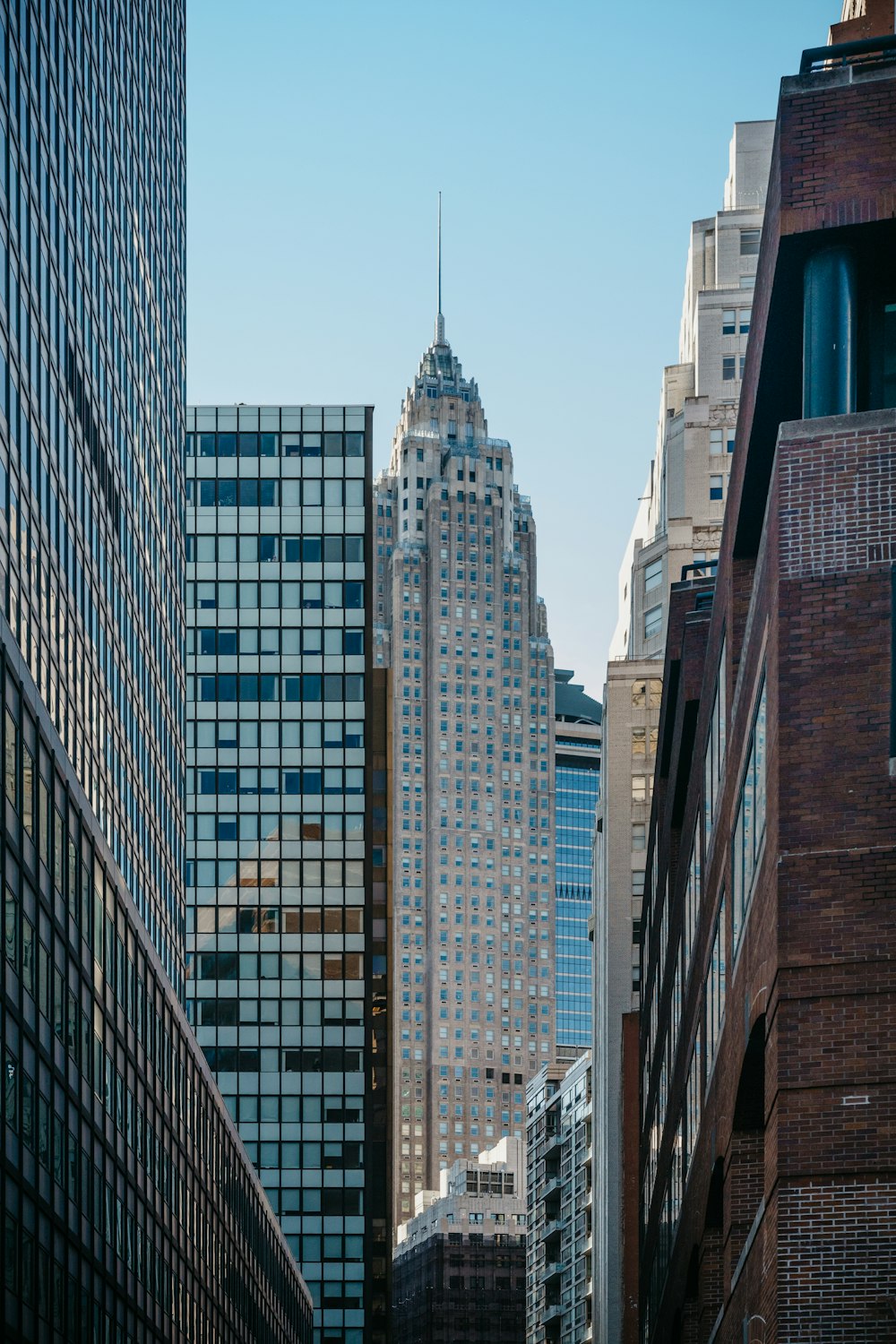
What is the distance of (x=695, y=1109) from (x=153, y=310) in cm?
5976

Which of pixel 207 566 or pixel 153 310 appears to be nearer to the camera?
pixel 153 310

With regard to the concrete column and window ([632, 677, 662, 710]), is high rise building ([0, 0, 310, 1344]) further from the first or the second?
window ([632, 677, 662, 710])

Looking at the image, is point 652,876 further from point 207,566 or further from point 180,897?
point 207,566

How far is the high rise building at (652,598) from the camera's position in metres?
116

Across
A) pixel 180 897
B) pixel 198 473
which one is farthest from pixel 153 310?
pixel 198 473

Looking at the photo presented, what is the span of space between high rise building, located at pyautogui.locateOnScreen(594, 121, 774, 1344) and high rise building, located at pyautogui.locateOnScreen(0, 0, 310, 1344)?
16.5 meters

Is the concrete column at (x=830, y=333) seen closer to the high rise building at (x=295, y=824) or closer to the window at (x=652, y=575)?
the window at (x=652, y=575)

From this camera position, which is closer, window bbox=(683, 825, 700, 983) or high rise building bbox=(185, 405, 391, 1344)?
window bbox=(683, 825, 700, 983)

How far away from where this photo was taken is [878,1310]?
30266mm

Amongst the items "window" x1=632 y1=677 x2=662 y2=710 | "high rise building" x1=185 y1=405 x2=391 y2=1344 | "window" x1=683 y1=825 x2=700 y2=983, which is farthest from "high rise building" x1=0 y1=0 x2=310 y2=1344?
"window" x1=632 y1=677 x2=662 y2=710

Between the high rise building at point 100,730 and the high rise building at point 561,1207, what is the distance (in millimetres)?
31671

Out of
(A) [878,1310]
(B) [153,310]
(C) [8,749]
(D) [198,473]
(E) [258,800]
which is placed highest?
(D) [198,473]

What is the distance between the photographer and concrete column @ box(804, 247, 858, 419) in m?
34.3

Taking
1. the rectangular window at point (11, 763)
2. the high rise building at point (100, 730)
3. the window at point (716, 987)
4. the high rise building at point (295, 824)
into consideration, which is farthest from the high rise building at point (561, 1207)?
the rectangular window at point (11, 763)
